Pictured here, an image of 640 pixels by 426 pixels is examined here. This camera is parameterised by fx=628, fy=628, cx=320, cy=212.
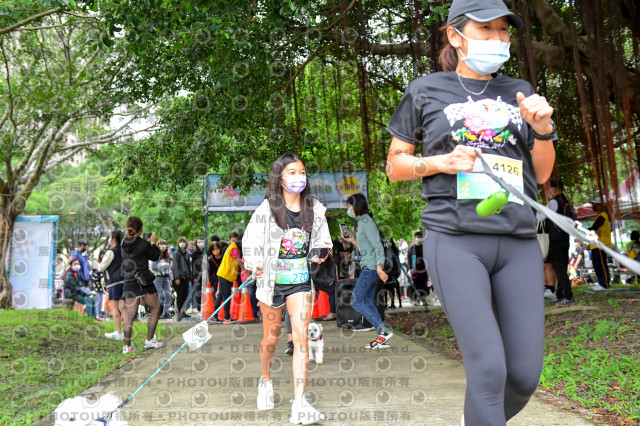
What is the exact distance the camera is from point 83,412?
3.20 m

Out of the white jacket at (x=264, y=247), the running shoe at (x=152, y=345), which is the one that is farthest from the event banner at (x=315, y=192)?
the white jacket at (x=264, y=247)

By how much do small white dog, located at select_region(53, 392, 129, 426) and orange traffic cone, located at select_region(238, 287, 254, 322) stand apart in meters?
10.3

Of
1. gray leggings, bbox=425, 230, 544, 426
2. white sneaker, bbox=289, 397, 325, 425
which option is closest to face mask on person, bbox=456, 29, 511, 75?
gray leggings, bbox=425, 230, 544, 426

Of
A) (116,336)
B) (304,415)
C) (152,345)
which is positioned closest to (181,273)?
(116,336)

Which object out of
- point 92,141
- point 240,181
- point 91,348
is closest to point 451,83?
point 91,348

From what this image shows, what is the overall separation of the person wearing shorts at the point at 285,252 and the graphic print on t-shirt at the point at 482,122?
7.36ft

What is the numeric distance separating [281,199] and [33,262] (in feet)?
52.6

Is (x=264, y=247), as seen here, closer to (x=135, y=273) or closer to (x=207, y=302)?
(x=135, y=273)

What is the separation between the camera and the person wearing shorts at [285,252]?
4543mm

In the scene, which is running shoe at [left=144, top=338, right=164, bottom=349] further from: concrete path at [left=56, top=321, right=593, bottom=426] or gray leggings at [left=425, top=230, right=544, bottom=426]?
gray leggings at [left=425, top=230, right=544, bottom=426]

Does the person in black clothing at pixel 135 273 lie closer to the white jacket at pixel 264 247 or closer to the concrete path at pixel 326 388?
the concrete path at pixel 326 388

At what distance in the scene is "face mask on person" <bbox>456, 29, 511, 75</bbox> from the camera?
8.56 ft

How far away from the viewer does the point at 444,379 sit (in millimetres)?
5707

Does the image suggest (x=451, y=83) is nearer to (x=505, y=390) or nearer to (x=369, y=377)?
(x=505, y=390)
